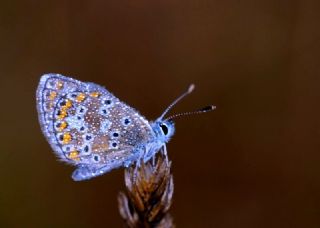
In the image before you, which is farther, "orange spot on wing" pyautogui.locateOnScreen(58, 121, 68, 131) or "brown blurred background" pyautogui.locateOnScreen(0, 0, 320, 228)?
"brown blurred background" pyautogui.locateOnScreen(0, 0, 320, 228)

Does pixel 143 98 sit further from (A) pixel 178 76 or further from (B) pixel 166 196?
(B) pixel 166 196

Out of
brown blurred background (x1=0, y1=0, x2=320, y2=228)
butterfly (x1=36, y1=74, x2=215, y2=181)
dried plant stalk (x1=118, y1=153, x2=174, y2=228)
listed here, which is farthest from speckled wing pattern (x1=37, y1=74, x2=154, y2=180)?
brown blurred background (x1=0, y1=0, x2=320, y2=228)

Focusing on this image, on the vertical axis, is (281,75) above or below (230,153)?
above

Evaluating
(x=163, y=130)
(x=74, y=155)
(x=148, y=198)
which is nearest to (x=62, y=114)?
(x=74, y=155)

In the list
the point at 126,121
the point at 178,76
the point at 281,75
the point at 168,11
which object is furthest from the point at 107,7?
→ the point at 126,121

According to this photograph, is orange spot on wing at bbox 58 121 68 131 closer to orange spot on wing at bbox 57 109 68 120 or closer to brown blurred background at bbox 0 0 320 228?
orange spot on wing at bbox 57 109 68 120

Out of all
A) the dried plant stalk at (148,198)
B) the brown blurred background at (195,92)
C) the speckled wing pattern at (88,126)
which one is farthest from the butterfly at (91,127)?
the brown blurred background at (195,92)

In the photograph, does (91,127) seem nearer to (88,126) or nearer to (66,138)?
(88,126)
